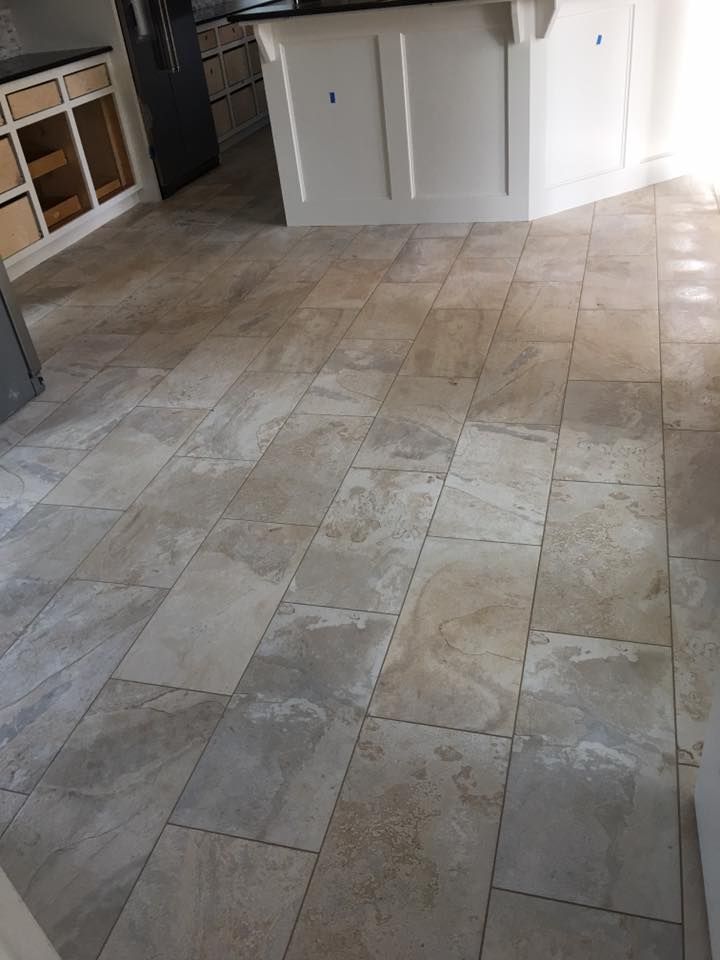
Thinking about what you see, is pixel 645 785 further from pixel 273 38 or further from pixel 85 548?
pixel 273 38

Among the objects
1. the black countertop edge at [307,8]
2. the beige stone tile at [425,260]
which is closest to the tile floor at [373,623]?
the beige stone tile at [425,260]

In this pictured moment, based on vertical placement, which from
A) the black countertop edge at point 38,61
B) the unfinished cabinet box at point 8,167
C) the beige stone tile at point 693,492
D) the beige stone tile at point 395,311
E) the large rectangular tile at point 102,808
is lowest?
the beige stone tile at point 693,492

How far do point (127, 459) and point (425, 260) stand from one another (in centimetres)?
184

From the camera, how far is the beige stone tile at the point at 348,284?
346 centimetres

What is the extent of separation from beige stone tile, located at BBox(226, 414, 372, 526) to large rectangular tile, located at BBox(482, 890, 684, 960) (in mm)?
1147

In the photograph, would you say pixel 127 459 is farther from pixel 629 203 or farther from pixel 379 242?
pixel 629 203

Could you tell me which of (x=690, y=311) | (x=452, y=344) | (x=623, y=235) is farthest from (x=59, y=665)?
(x=623, y=235)

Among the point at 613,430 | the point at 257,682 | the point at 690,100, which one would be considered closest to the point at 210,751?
the point at 257,682

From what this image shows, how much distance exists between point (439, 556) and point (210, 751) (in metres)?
0.74

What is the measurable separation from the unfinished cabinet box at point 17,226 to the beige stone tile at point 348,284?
1598 mm

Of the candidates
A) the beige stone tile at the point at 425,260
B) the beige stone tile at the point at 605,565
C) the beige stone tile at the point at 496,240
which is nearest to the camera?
the beige stone tile at the point at 605,565

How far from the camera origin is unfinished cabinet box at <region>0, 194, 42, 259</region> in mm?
3984

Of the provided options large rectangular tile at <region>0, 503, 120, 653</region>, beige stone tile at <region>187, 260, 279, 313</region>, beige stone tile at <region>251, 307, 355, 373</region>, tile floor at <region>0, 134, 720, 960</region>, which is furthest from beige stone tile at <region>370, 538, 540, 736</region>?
beige stone tile at <region>187, 260, 279, 313</region>

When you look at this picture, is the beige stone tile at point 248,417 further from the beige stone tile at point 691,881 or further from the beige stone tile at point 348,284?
the beige stone tile at point 691,881
